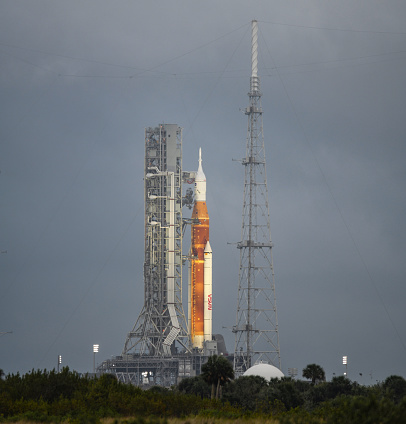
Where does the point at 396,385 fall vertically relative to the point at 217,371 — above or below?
below

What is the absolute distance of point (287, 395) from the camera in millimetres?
89062

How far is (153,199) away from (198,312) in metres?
18.9

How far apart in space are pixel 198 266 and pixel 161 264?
5.77 metres

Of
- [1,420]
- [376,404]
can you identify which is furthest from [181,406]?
[376,404]

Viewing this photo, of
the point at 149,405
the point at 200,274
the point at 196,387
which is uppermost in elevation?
the point at 200,274

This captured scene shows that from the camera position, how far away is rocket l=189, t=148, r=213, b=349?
142 metres

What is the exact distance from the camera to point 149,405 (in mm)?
61844

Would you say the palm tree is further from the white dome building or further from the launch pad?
the launch pad

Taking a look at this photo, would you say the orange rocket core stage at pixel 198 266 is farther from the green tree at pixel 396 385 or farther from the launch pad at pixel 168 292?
the green tree at pixel 396 385

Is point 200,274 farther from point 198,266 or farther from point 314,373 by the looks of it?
point 314,373

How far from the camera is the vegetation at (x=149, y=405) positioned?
38406 mm

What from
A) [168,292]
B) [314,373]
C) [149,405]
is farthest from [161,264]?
[149,405]

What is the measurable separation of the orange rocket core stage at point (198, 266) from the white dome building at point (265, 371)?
23083 millimetres

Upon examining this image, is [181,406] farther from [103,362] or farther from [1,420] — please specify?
[103,362]
